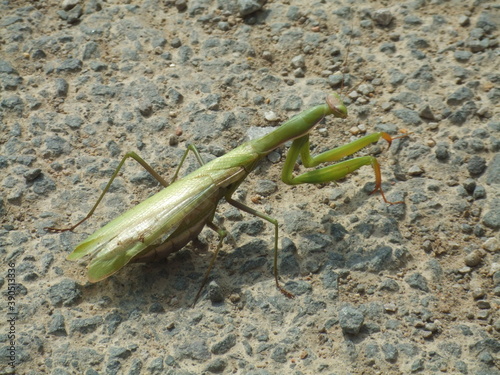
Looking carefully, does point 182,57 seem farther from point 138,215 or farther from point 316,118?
point 138,215

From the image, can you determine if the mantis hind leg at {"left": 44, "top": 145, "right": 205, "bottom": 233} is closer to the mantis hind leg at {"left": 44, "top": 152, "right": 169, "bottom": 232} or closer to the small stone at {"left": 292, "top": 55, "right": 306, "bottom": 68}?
the mantis hind leg at {"left": 44, "top": 152, "right": 169, "bottom": 232}

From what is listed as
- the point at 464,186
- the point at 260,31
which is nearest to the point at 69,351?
the point at 464,186

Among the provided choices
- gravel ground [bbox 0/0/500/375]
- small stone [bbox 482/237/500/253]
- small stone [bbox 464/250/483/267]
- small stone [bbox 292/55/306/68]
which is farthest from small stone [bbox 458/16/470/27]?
small stone [bbox 464/250/483/267]

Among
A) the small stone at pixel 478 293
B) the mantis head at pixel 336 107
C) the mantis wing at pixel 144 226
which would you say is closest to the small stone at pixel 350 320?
the small stone at pixel 478 293

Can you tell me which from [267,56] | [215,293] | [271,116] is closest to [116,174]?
[215,293]

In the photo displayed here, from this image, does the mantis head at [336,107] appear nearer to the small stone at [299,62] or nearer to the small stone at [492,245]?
the small stone at [299,62]
